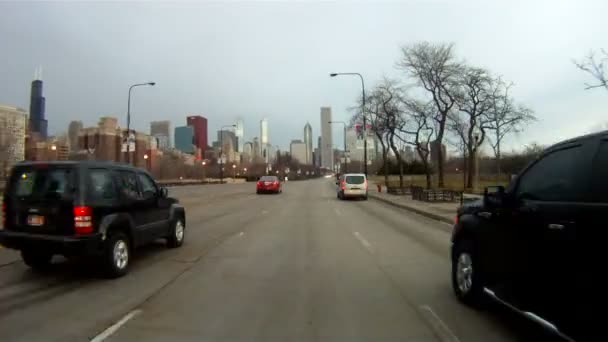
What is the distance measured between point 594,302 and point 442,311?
220 cm

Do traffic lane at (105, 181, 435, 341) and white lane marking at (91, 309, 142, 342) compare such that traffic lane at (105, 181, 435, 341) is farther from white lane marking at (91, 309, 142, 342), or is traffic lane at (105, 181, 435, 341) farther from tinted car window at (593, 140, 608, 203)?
tinted car window at (593, 140, 608, 203)

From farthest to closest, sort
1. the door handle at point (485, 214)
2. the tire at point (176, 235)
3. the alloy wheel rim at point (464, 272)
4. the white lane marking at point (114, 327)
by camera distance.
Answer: the tire at point (176, 235) < the alloy wheel rim at point (464, 272) < the door handle at point (485, 214) < the white lane marking at point (114, 327)

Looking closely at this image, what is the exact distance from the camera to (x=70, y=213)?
6691mm

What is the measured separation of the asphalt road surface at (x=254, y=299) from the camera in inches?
185

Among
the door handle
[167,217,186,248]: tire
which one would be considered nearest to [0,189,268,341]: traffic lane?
[167,217,186,248]: tire

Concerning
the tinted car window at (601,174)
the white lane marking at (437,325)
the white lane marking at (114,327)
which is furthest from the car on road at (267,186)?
the tinted car window at (601,174)

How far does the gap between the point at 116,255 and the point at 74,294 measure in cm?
108

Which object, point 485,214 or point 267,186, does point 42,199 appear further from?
point 267,186

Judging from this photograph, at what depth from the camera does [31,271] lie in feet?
24.9

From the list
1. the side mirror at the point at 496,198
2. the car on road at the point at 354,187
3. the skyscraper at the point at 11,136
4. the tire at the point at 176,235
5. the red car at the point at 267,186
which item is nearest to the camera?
the side mirror at the point at 496,198

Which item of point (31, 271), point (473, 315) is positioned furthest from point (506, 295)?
point (31, 271)

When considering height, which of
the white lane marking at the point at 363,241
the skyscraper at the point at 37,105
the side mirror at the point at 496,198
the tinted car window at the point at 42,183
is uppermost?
the skyscraper at the point at 37,105

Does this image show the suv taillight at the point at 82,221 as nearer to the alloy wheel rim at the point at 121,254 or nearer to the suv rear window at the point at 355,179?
the alloy wheel rim at the point at 121,254

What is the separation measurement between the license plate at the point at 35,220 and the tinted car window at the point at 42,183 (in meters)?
0.32
